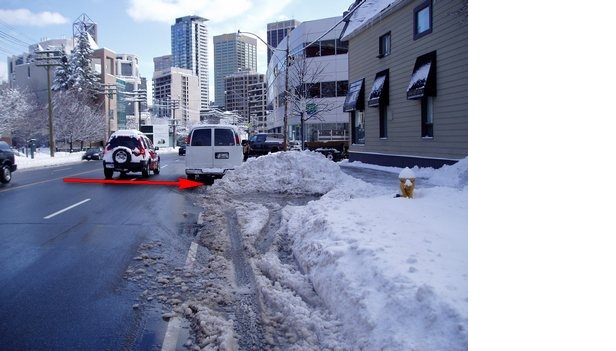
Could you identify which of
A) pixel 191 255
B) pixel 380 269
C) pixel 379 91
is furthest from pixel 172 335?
pixel 379 91

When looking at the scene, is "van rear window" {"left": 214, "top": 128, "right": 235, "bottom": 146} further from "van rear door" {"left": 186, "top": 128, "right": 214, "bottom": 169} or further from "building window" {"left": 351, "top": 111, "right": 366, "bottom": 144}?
"building window" {"left": 351, "top": 111, "right": 366, "bottom": 144}

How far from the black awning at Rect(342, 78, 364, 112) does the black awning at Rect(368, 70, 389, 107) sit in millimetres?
2259

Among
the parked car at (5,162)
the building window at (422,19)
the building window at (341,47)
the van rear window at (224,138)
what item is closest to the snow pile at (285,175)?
the van rear window at (224,138)

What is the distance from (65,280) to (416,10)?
1835 centimetres

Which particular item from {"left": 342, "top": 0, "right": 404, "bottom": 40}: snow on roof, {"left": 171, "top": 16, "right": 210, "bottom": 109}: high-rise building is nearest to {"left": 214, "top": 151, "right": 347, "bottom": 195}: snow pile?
{"left": 171, "top": 16, "right": 210, "bottom": 109}: high-rise building

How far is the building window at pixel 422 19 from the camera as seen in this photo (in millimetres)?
19438

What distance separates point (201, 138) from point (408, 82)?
936cm

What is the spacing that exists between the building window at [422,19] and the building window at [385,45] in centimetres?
288

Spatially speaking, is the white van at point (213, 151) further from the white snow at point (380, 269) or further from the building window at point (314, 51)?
the building window at point (314, 51)

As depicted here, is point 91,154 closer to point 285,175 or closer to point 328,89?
point 328,89

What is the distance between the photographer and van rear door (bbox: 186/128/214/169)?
18391 mm

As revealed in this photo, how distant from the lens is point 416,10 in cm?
2064
